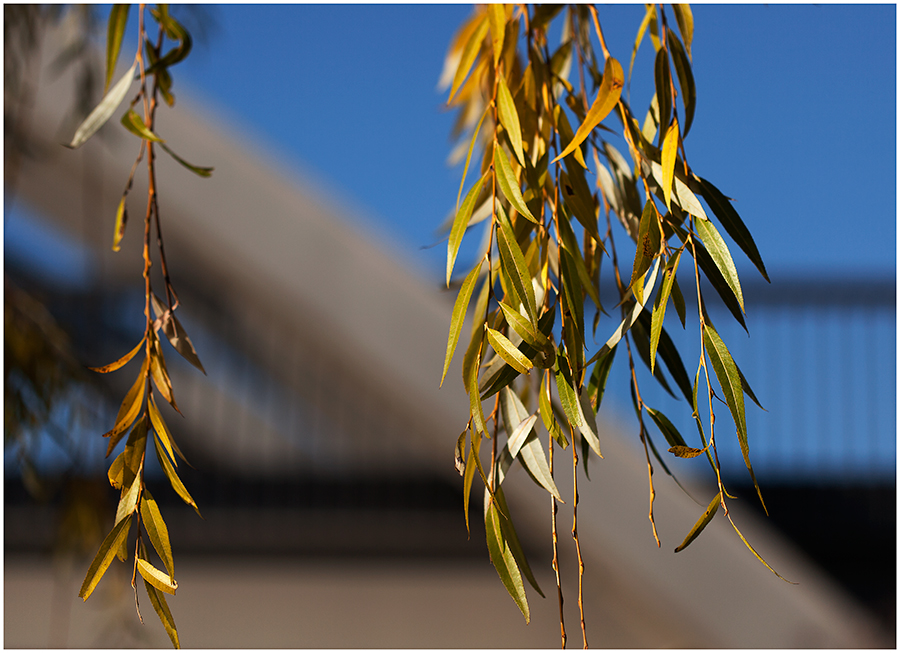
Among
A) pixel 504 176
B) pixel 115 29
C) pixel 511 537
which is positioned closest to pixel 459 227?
pixel 504 176

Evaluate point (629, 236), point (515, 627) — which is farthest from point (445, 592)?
point (629, 236)

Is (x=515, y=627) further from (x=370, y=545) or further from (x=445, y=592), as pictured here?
(x=370, y=545)

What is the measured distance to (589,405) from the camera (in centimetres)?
32

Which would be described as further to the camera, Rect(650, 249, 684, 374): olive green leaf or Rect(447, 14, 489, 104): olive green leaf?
Rect(447, 14, 489, 104): olive green leaf

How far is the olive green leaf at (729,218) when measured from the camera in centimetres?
32

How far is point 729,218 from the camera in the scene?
0.33 meters

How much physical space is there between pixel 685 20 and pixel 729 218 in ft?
0.51

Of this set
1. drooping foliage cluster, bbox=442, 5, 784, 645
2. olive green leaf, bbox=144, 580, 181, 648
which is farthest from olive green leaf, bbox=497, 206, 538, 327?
olive green leaf, bbox=144, 580, 181, 648

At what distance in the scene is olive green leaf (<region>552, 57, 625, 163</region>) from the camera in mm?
318

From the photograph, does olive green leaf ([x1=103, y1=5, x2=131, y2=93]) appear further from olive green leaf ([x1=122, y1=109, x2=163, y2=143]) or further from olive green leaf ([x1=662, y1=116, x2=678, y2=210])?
olive green leaf ([x1=662, y1=116, x2=678, y2=210])

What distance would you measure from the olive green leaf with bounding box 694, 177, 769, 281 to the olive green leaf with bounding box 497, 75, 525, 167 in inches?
3.5

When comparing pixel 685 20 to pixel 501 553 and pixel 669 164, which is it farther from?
pixel 501 553

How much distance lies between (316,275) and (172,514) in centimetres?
125

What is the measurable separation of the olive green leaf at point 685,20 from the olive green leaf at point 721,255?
6.6 inches
